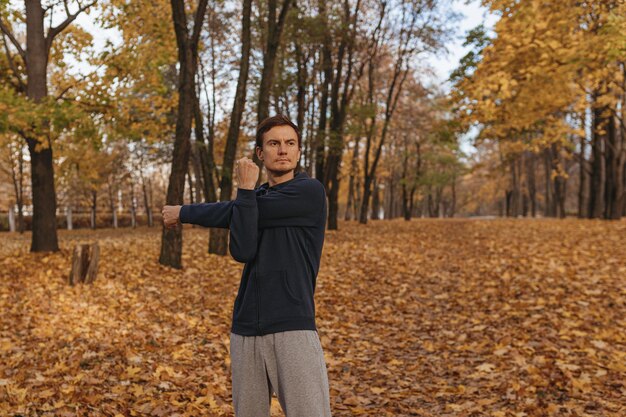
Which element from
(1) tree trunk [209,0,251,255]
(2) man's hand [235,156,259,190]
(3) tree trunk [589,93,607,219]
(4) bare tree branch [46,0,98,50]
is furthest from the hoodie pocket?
(3) tree trunk [589,93,607,219]

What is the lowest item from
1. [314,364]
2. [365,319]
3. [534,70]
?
[365,319]

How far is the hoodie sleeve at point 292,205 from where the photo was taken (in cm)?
247

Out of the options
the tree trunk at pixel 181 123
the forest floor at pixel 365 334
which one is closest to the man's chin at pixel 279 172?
the forest floor at pixel 365 334

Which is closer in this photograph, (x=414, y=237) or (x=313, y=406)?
(x=313, y=406)

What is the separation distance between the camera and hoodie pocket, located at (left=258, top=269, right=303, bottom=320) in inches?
97.0

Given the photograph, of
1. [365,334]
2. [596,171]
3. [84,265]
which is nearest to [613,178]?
[596,171]

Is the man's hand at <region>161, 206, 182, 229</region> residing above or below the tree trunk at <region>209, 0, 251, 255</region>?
below

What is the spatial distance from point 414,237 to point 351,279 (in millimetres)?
7804

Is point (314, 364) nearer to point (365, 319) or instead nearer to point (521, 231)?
point (365, 319)

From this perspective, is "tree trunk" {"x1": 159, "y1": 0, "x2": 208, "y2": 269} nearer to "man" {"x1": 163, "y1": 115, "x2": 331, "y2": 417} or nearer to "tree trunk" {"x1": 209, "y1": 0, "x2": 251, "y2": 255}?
"tree trunk" {"x1": 209, "y1": 0, "x2": 251, "y2": 255}

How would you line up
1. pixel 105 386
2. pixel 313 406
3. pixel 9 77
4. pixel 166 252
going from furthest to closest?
pixel 9 77
pixel 166 252
pixel 105 386
pixel 313 406

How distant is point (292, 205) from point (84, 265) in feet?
29.5

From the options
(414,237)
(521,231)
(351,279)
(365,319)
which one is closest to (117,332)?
(365,319)

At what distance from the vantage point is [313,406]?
7.99ft
